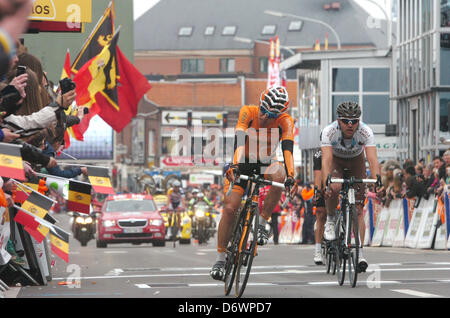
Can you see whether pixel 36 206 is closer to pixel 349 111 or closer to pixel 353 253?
pixel 353 253

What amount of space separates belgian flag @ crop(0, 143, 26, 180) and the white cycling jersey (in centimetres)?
470

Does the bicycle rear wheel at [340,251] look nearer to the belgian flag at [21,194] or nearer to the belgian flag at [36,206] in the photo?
the belgian flag at [36,206]

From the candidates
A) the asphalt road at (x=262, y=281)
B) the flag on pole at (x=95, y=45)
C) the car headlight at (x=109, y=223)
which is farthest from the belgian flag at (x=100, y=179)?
the car headlight at (x=109, y=223)

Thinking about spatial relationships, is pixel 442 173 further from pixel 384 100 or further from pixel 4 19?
pixel 384 100

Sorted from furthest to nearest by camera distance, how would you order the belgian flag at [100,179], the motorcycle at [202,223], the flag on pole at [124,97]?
the motorcycle at [202,223]
the flag on pole at [124,97]
the belgian flag at [100,179]

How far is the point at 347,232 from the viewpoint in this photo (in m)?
11.3

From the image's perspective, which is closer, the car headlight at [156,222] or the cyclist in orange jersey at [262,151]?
the cyclist in orange jersey at [262,151]

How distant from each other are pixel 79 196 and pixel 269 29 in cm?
10778

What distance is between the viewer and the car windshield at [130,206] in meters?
32.0

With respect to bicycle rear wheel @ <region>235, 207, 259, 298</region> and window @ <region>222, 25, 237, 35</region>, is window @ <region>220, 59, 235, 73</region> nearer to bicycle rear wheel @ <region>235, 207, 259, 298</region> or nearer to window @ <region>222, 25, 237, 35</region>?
window @ <region>222, 25, 237, 35</region>

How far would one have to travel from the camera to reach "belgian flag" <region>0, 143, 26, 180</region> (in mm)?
8289

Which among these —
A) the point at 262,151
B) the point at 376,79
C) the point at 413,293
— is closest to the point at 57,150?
the point at 262,151

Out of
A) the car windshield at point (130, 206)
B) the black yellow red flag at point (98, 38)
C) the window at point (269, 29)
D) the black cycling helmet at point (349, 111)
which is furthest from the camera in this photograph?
the window at point (269, 29)
